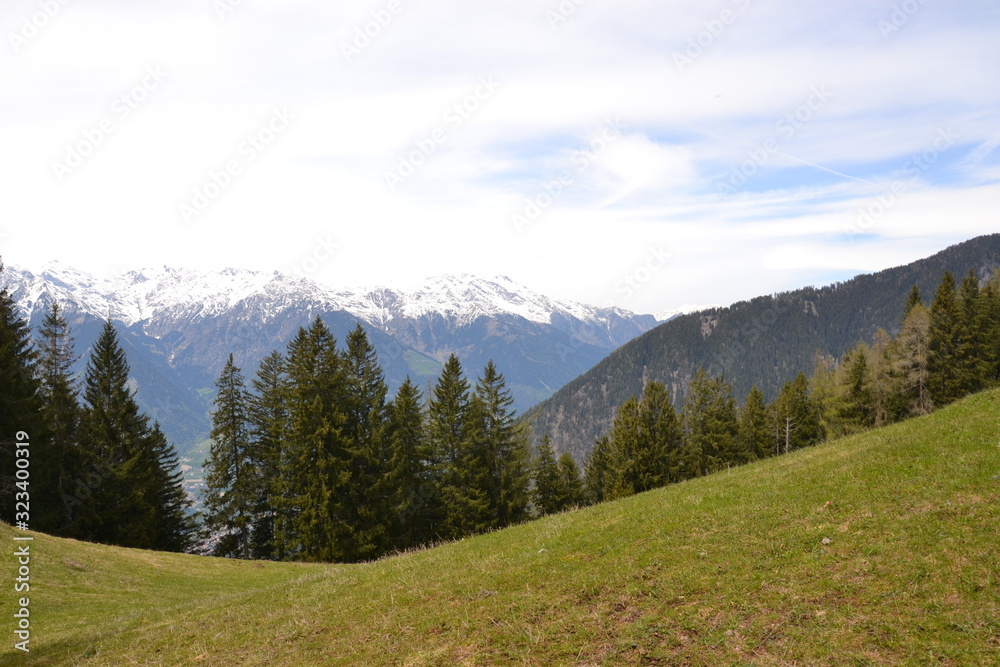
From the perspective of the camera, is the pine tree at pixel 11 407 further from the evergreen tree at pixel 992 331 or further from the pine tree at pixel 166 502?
the evergreen tree at pixel 992 331

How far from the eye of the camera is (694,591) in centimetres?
1123

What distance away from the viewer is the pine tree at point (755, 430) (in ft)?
233

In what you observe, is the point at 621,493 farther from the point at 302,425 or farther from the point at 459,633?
the point at 459,633

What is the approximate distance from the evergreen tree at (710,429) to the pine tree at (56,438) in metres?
56.6

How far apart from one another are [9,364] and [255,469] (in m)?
19.7

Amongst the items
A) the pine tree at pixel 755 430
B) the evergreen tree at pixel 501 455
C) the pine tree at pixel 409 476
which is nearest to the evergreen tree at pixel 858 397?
the pine tree at pixel 755 430

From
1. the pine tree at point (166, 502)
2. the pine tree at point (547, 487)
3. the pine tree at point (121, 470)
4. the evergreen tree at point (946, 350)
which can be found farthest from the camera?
the pine tree at point (547, 487)

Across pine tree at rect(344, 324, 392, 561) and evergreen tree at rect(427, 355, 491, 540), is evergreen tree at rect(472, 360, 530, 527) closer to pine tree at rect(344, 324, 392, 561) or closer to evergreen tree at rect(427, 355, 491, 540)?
evergreen tree at rect(427, 355, 491, 540)

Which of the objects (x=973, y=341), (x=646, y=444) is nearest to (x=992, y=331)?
(x=973, y=341)

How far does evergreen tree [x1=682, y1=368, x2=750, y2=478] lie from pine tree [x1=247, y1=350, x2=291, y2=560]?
41484 millimetres

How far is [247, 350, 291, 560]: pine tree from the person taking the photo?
47938 millimetres

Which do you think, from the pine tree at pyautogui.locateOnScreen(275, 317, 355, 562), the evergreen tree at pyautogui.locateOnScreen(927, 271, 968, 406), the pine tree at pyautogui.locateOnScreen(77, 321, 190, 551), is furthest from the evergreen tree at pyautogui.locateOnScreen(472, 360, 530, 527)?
the evergreen tree at pyautogui.locateOnScreen(927, 271, 968, 406)

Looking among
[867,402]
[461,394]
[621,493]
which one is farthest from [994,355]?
[461,394]

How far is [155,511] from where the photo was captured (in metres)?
48.1
